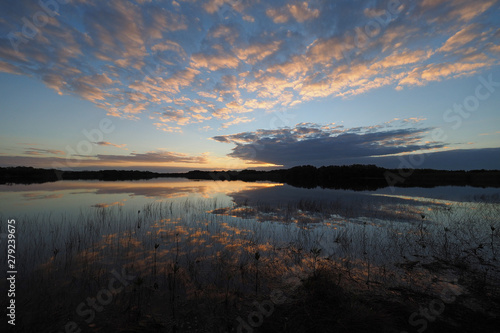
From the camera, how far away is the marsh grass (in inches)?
190

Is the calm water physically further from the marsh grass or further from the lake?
the marsh grass

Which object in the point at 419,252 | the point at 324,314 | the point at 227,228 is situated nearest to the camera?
the point at 324,314

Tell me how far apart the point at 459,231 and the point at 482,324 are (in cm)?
1066

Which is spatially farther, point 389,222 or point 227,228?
point 389,222

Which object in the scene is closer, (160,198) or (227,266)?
(227,266)

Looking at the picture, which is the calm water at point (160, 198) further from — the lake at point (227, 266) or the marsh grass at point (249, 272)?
the marsh grass at point (249, 272)

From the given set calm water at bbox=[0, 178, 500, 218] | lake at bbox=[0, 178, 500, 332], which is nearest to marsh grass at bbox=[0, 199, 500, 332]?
lake at bbox=[0, 178, 500, 332]

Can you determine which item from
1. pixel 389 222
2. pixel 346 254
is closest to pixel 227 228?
pixel 346 254

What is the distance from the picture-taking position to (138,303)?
214 inches

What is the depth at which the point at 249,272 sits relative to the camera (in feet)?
24.2

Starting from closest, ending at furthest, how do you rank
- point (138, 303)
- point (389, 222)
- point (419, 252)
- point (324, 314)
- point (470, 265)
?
1. point (324, 314)
2. point (138, 303)
3. point (470, 265)
4. point (419, 252)
5. point (389, 222)

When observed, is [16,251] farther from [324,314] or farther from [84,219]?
[324,314]

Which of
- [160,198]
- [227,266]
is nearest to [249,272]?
[227,266]

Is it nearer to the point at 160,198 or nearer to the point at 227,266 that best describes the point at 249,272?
the point at 227,266
